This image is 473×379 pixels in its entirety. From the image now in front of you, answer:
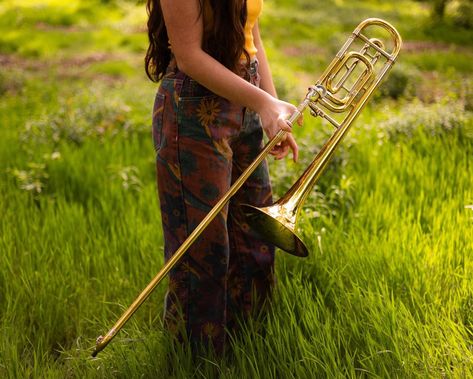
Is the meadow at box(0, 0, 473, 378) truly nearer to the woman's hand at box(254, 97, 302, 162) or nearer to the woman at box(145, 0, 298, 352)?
the woman at box(145, 0, 298, 352)

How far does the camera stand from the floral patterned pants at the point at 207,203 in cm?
181

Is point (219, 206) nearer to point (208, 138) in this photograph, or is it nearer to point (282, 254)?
point (208, 138)

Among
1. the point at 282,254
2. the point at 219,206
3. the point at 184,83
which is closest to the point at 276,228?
the point at 219,206

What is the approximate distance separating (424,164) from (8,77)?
5175 millimetres

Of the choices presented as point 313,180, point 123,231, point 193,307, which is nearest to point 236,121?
point 313,180

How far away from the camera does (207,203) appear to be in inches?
74.0

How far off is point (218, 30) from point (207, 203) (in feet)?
1.67

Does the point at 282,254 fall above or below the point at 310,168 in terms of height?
below

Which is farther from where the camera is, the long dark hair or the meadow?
the meadow

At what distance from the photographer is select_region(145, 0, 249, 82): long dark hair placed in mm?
1700

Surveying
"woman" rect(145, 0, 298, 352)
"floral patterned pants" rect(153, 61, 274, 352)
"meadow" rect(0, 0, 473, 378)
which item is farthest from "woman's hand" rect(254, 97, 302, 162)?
"meadow" rect(0, 0, 473, 378)

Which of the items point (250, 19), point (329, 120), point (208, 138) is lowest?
point (208, 138)

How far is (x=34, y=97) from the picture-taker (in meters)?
6.27

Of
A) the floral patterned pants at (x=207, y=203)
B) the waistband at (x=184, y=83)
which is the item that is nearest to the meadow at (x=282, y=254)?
the floral patterned pants at (x=207, y=203)
